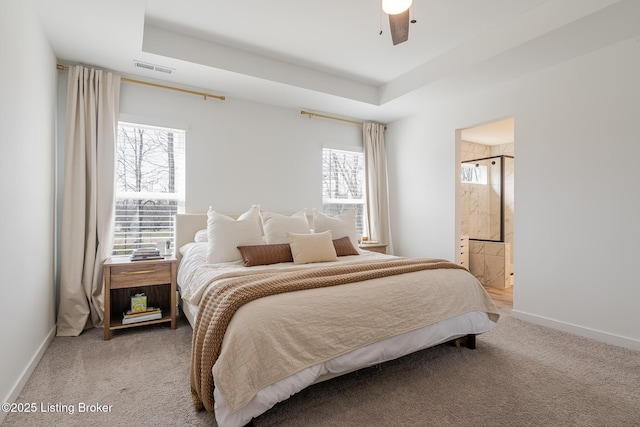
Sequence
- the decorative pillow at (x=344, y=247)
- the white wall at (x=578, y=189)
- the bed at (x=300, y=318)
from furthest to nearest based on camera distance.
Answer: the decorative pillow at (x=344, y=247)
the white wall at (x=578, y=189)
the bed at (x=300, y=318)

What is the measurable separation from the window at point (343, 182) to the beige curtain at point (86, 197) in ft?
8.63

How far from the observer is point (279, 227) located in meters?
3.18

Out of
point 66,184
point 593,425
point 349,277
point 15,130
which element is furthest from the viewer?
point 66,184

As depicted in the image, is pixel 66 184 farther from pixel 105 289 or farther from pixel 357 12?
pixel 357 12

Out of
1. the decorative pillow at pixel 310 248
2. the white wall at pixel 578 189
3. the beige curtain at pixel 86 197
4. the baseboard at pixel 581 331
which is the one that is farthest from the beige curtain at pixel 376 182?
the beige curtain at pixel 86 197

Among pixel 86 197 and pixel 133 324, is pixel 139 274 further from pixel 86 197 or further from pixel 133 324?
pixel 86 197

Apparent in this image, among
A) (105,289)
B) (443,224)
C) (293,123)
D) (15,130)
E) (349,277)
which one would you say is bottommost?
(105,289)

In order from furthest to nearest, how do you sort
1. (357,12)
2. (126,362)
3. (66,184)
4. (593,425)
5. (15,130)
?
(66,184), (357,12), (126,362), (15,130), (593,425)

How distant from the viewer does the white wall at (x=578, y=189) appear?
263 centimetres

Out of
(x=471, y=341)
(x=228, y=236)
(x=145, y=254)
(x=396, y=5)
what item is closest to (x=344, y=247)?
(x=228, y=236)

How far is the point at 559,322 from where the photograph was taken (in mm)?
3014

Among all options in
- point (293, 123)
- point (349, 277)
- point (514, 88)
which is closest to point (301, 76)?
point (293, 123)

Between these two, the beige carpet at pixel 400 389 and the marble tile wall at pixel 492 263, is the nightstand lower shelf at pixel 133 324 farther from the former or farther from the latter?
the marble tile wall at pixel 492 263

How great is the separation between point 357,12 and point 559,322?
3.38 m
